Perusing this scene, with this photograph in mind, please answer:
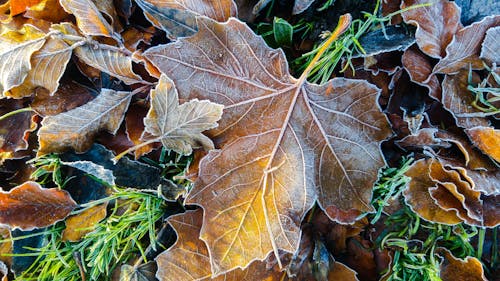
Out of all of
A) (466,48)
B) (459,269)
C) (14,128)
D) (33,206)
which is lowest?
(459,269)

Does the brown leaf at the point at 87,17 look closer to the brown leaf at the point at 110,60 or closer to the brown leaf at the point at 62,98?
the brown leaf at the point at 110,60

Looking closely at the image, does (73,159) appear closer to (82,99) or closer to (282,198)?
(82,99)

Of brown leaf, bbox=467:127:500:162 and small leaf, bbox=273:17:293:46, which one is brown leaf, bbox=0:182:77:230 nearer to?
small leaf, bbox=273:17:293:46

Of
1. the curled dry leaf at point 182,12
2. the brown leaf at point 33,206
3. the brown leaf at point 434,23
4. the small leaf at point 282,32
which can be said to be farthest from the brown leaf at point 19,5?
the brown leaf at point 434,23

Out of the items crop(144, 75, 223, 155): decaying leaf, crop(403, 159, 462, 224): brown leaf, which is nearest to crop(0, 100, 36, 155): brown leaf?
crop(144, 75, 223, 155): decaying leaf

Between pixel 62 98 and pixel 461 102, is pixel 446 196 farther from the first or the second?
pixel 62 98

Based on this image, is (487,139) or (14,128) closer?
(487,139)

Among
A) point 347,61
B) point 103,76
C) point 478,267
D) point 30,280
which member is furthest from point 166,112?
point 478,267

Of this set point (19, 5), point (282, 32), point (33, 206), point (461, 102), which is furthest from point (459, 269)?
point (19, 5)
